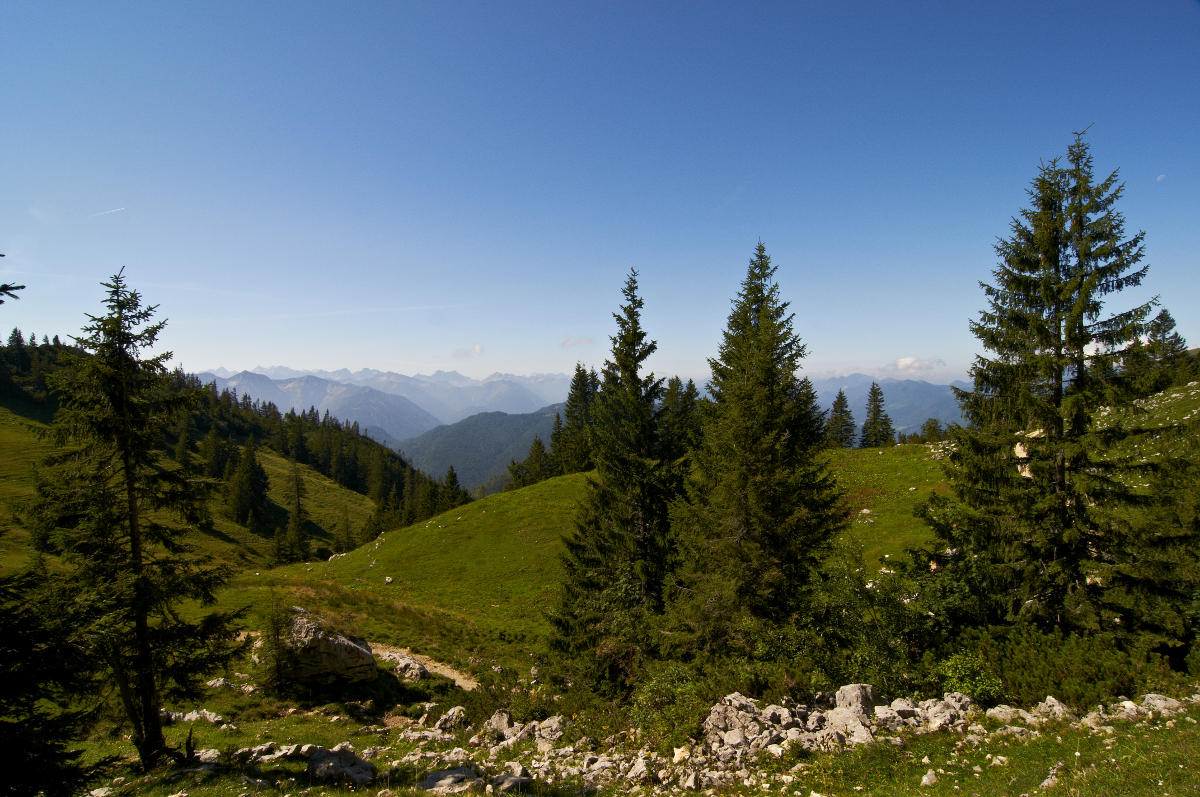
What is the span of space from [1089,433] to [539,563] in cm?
3805

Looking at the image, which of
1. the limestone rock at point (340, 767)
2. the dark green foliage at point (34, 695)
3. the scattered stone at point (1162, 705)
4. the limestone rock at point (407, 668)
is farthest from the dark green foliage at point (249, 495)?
the scattered stone at point (1162, 705)

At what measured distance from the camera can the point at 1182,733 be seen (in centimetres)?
817

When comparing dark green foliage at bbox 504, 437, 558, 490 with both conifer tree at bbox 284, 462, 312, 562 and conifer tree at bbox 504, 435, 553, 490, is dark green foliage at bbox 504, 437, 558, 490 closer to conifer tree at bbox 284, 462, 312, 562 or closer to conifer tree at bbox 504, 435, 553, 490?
conifer tree at bbox 504, 435, 553, 490

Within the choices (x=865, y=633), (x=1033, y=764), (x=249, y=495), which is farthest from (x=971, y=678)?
(x=249, y=495)

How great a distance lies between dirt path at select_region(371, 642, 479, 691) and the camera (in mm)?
25125

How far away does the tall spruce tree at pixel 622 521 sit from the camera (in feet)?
60.3

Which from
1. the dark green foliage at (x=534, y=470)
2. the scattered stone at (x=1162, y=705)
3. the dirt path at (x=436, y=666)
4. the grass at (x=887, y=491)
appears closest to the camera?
the scattered stone at (x=1162, y=705)

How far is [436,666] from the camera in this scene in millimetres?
27172

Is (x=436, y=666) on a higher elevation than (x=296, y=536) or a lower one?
higher

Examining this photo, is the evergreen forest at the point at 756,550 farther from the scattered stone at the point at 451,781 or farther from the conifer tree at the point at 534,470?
the conifer tree at the point at 534,470

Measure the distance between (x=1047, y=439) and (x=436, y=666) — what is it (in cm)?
3062

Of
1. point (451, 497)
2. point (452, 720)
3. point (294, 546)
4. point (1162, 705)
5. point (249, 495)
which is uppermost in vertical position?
point (1162, 705)

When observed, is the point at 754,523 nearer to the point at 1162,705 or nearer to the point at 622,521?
the point at 622,521

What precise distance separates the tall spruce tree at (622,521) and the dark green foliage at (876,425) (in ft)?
267
